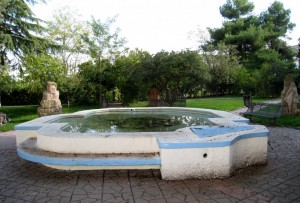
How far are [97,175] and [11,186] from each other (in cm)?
124

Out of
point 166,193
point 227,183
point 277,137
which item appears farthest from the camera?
point 277,137

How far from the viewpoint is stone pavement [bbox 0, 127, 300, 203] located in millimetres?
3197

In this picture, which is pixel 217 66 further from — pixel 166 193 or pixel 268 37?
pixel 166 193

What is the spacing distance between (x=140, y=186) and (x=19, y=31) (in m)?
14.6

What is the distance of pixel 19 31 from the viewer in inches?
582

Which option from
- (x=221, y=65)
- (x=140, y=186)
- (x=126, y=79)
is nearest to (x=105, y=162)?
(x=140, y=186)

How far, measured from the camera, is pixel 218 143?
3684 millimetres

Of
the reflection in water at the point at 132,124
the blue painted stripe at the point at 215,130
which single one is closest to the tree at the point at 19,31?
the reflection in water at the point at 132,124

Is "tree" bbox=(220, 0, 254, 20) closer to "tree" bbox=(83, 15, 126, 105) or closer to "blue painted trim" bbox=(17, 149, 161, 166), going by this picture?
"tree" bbox=(83, 15, 126, 105)

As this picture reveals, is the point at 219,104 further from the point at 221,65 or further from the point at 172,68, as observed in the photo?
the point at 221,65

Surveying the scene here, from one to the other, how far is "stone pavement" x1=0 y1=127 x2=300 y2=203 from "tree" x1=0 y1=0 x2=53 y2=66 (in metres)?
11.6

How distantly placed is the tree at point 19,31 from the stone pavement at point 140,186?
1158 centimetres

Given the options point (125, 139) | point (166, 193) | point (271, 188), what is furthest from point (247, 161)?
point (125, 139)

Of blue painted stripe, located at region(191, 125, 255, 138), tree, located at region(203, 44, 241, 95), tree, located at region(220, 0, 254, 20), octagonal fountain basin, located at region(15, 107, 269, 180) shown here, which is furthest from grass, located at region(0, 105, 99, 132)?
tree, located at region(220, 0, 254, 20)
